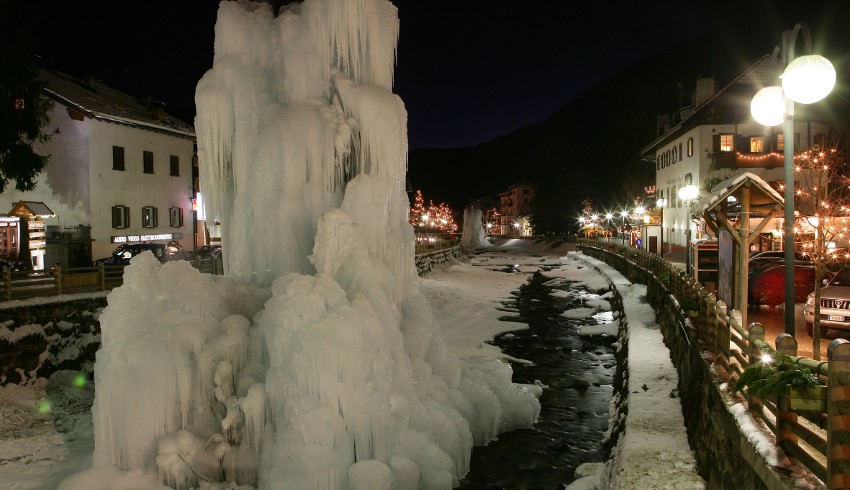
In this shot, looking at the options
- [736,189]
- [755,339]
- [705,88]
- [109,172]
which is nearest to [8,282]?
[109,172]

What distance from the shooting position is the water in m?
10.5

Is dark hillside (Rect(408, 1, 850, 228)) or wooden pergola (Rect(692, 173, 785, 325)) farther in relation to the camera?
dark hillside (Rect(408, 1, 850, 228))

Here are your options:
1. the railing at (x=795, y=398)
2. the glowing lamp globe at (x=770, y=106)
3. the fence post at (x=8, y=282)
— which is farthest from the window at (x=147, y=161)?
the glowing lamp globe at (x=770, y=106)

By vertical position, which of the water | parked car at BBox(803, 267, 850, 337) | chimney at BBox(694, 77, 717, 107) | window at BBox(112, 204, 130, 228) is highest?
chimney at BBox(694, 77, 717, 107)

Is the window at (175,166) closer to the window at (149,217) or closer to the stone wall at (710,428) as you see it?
the window at (149,217)

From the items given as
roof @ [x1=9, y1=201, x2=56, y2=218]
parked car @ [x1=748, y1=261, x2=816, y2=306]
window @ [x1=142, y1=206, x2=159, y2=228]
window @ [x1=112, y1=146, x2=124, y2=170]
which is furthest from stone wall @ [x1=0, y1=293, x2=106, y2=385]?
parked car @ [x1=748, y1=261, x2=816, y2=306]

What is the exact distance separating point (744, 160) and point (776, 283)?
859 inches

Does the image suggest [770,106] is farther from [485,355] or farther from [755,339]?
[485,355]

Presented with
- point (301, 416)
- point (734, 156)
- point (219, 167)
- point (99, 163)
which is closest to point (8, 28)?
point (99, 163)

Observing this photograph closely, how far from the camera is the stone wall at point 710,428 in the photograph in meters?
5.77

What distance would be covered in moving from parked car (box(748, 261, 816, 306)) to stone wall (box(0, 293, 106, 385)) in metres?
22.4

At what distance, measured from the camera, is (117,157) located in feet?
112

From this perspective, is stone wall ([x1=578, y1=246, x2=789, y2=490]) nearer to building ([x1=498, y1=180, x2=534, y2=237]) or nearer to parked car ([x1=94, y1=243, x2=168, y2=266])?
parked car ([x1=94, y1=243, x2=168, y2=266])

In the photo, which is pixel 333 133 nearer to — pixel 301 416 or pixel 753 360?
pixel 301 416
